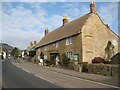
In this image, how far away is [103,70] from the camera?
87.6 feet

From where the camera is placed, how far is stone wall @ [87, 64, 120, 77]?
2413 centimetres

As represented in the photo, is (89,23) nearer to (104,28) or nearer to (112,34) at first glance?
(104,28)

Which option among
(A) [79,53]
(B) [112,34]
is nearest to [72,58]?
(A) [79,53]

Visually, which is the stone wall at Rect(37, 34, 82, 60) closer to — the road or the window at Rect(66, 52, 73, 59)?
the window at Rect(66, 52, 73, 59)

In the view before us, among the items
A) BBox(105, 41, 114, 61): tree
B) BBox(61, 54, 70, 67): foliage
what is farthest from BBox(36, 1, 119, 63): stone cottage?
BBox(61, 54, 70, 67): foliage

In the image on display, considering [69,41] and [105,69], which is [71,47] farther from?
[105,69]

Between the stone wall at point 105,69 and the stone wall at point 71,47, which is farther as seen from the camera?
the stone wall at point 71,47

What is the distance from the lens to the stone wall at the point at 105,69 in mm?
24127

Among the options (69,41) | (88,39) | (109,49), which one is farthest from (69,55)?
(109,49)

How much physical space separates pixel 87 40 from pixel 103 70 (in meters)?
15.0

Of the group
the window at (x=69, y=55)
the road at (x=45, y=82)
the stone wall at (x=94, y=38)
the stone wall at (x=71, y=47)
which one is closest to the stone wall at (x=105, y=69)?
the road at (x=45, y=82)

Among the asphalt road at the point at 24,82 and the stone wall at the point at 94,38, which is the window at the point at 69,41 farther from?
the asphalt road at the point at 24,82

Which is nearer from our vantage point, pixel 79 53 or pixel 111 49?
pixel 79 53

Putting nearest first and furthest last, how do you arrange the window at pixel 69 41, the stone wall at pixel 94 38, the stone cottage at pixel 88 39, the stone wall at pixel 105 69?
A: the stone wall at pixel 105 69 → the stone cottage at pixel 88 39 → the stone wall at pixel 94 38 → the window at pixel 69 41
